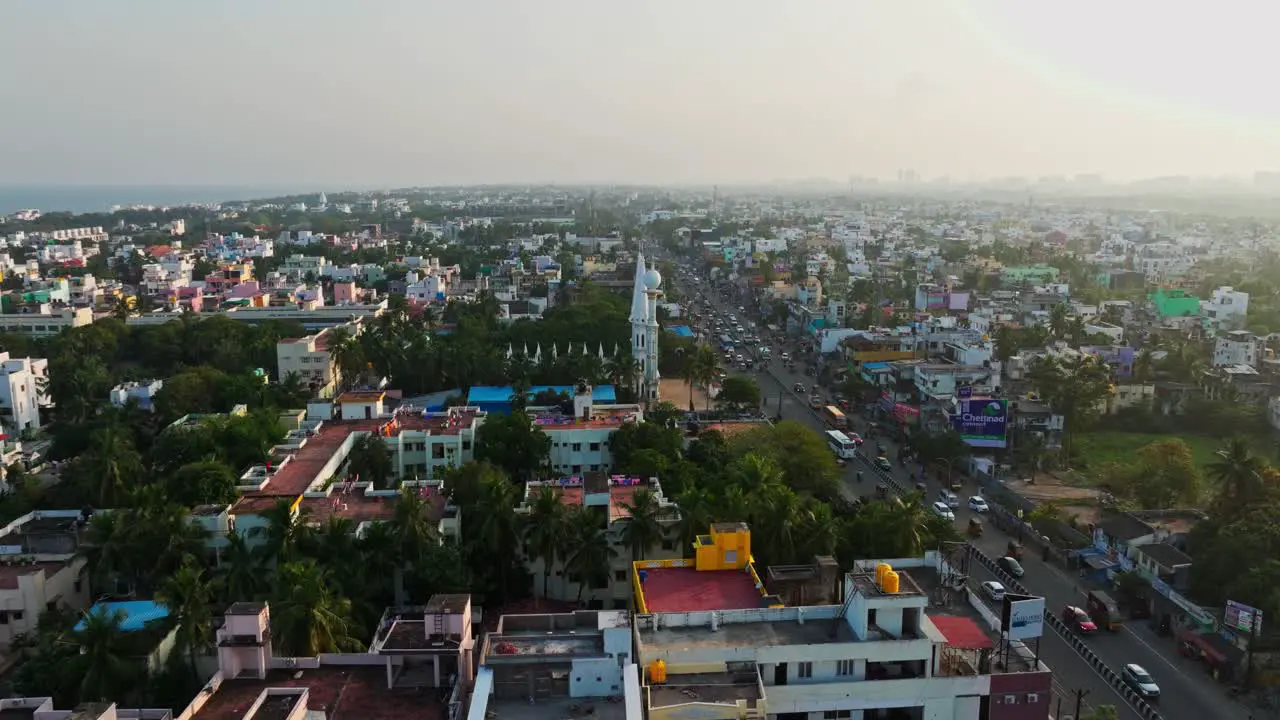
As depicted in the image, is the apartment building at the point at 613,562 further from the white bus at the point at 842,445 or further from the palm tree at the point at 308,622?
the white bus at the point at 842,445

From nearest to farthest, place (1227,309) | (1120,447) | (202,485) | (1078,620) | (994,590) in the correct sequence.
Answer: (1078,620) → (994,590) → (202,485) → (1120,447) → (1227,309)

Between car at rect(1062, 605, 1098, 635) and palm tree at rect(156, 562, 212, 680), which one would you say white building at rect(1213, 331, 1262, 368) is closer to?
car at rect(1062, 605, 1098, 635)

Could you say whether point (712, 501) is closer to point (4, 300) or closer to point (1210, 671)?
point (1210, 671)

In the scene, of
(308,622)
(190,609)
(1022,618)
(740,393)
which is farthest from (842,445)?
(190,609)

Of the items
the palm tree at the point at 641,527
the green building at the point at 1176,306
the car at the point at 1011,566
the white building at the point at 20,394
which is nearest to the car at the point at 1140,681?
the car at the point at 1011,566

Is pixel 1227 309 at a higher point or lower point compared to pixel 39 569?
higher

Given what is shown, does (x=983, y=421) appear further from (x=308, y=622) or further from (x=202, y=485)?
(x=308, y=622)

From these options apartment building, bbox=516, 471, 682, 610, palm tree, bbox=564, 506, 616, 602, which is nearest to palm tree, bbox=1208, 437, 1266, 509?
apartment building, bbox=516, 471, 682, 610

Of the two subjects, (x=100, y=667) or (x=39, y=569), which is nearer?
(x=100, y=667)
